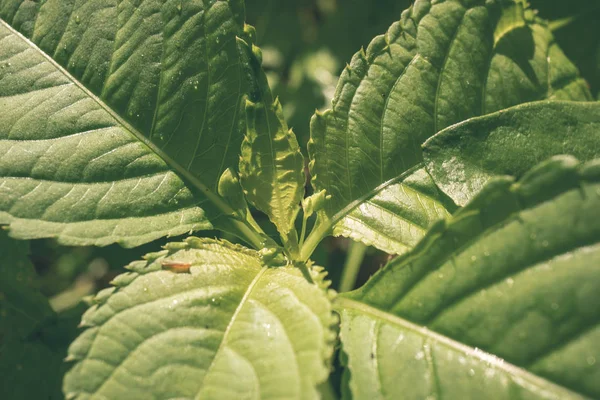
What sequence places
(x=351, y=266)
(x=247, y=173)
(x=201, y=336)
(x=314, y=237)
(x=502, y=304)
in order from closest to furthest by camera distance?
1. (x=502, y=304)
2. (x=201, y=336)
3. (x=247, y=173)
4. (x=314, y=237)
5. (x=351, y=266)

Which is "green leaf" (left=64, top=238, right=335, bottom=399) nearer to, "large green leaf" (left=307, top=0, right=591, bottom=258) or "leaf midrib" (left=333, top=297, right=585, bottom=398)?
"leaf midrib" (left=333, top=297, right=585, bottom=398)

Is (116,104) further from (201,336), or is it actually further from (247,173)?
(201,336)

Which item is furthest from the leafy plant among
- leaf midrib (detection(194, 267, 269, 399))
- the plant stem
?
the plant stem

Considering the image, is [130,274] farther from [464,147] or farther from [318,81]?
[318,81]

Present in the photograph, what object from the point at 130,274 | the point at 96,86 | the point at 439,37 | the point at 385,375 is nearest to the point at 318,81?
the point at 439,37

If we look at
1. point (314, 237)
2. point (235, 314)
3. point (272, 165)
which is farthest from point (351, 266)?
point (235, 314)
